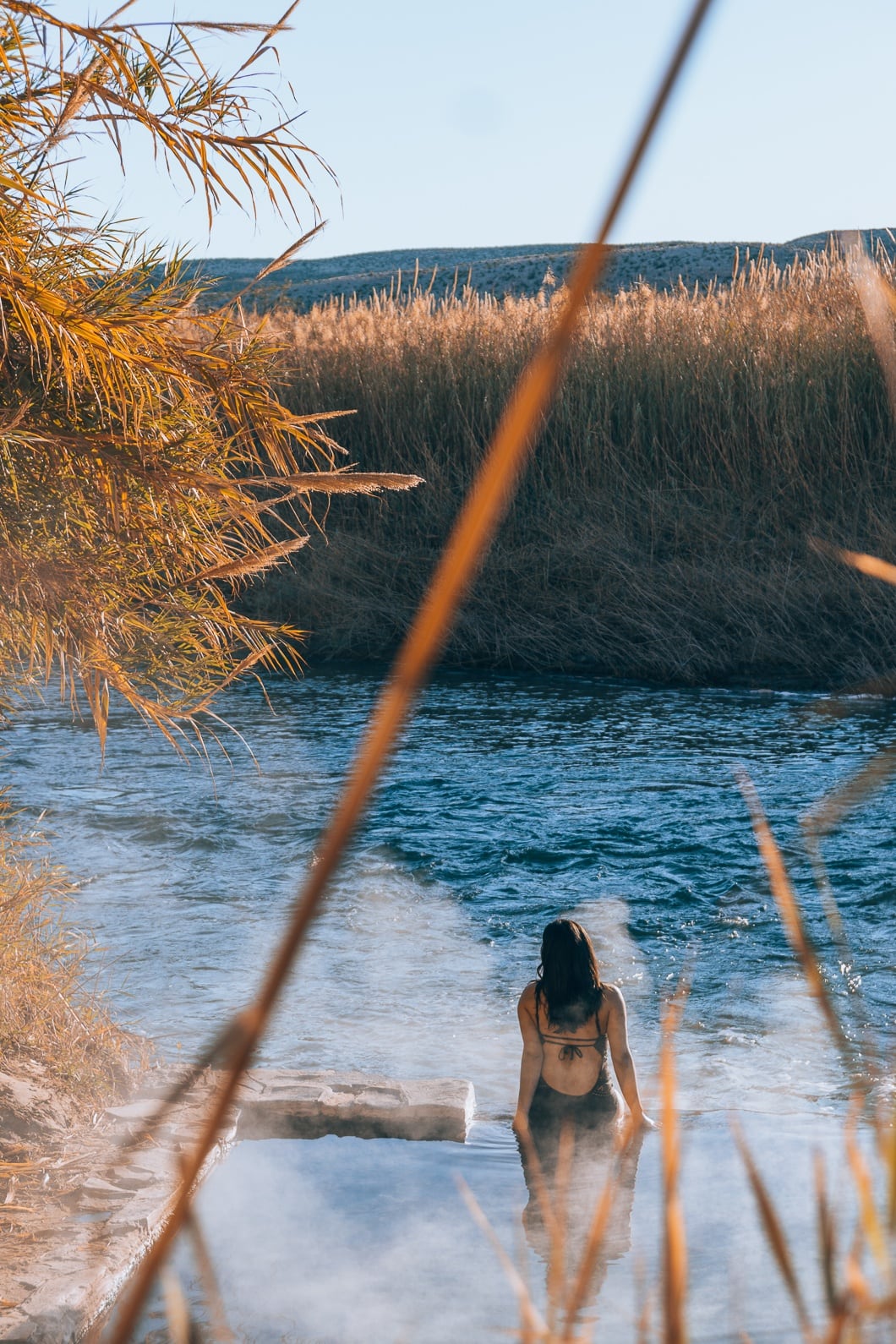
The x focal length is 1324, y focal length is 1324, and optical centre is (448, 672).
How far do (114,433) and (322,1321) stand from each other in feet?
8.96

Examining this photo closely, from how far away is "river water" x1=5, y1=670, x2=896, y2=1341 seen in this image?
3.99m

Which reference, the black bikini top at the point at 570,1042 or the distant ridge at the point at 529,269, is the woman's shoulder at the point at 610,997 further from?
the distant ridge at the point at 529,269

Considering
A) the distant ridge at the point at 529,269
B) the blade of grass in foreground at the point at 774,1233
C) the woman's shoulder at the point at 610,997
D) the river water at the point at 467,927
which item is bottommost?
the river water at the point at 467,927

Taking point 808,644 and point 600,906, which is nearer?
point 600,906

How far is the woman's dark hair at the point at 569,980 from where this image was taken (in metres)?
4.50

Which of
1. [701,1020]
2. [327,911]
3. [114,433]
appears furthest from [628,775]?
[114,433]

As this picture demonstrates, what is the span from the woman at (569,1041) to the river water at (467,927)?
0.24m

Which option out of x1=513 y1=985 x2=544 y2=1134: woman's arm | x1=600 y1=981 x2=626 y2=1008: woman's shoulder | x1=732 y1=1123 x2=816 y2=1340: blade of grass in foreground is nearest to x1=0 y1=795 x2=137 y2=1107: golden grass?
x1=513 y1=985 x2=544 y2=1134: woman's arm

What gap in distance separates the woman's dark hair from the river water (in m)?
0.54

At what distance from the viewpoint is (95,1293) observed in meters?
3.39

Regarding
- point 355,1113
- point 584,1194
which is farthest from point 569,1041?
point 355,1113

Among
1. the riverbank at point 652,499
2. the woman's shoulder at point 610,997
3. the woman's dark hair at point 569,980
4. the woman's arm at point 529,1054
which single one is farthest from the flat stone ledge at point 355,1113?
the riverbank at point 652,499

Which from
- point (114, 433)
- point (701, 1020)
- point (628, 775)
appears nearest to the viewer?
point (114, 433)

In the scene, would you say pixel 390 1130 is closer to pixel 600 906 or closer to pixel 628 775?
pixel 600 906
